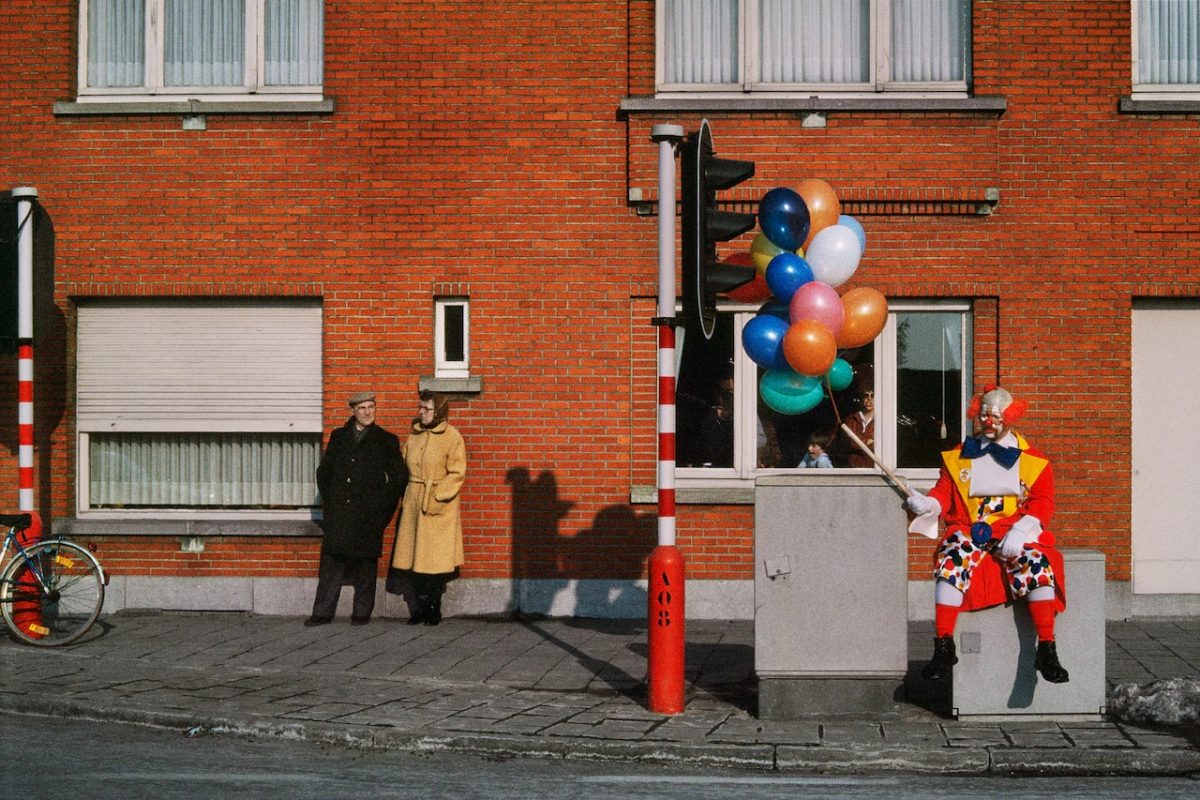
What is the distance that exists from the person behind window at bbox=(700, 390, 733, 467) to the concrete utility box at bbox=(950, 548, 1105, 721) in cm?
423

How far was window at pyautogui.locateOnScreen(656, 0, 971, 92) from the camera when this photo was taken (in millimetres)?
11914

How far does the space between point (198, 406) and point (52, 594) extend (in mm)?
2347

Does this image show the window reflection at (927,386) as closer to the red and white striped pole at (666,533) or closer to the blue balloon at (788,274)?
the blue balloon at (788,274)

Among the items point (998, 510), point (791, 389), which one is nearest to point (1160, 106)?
point (998, 510)

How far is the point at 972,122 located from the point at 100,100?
7.21 m

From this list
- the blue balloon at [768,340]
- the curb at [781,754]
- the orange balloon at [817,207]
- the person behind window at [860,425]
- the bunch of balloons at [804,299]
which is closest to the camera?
the curb at [781,754]

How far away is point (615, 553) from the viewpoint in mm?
11844

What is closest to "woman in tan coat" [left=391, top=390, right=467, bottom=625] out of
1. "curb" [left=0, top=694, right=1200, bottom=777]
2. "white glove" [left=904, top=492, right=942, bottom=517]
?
"curb" [left=0, top=694, right=1200, bottom=777]

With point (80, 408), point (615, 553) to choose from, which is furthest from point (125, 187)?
point (615, 553)

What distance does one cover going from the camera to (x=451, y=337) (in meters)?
12.1

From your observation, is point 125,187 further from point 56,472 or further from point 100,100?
point 56,472

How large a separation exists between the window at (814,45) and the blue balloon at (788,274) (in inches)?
165

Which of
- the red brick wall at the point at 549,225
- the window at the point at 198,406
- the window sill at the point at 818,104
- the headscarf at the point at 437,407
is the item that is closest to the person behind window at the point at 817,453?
the red brick wall at the point at 549,225

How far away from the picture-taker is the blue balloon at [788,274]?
26.5ft
